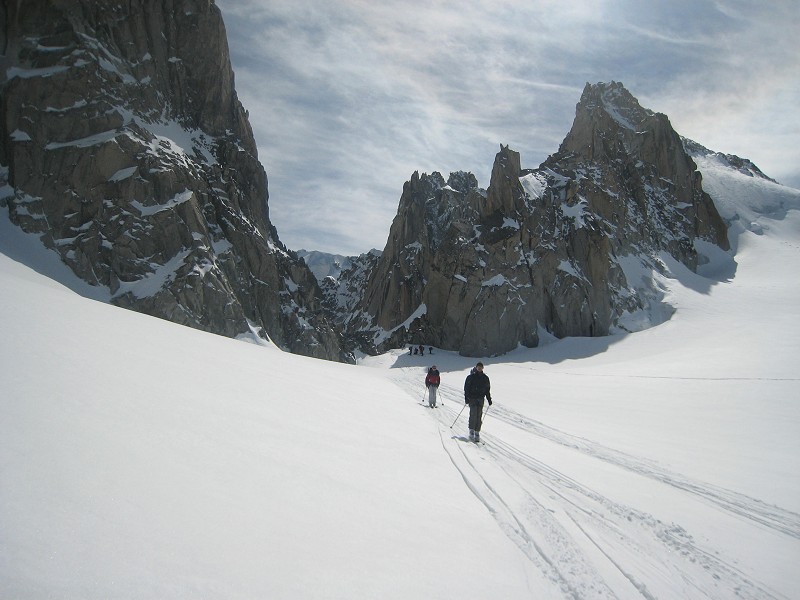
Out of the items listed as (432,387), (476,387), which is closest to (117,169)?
(432,387)

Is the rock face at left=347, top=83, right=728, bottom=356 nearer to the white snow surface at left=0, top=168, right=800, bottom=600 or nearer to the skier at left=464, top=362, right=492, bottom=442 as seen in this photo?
the white snow surface at left=0, top=168, right=800, bottom=600

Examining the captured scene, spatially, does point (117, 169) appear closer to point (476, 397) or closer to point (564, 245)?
point (476, 397)

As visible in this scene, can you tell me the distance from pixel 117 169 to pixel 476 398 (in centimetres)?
5189

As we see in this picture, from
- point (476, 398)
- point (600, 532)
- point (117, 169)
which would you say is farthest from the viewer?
point (117, 169)

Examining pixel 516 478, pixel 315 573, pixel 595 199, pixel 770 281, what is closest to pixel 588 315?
pixel 595 199

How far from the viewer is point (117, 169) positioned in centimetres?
4669

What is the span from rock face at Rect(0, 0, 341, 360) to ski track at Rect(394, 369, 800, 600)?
42756 mm

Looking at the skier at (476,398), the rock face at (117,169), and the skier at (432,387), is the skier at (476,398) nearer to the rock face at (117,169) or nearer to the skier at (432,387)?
the skier at (432,387)

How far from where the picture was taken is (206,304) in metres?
46.0

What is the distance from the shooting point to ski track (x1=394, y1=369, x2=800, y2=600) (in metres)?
4.52

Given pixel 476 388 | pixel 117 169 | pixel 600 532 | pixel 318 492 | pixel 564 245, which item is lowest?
pixel 600 532

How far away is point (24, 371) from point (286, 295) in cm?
5872

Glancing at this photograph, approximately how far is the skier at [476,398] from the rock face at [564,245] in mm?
46655

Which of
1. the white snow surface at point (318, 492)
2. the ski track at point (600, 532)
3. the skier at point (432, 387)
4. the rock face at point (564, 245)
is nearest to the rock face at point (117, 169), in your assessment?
the rock face at point (564, 245)
